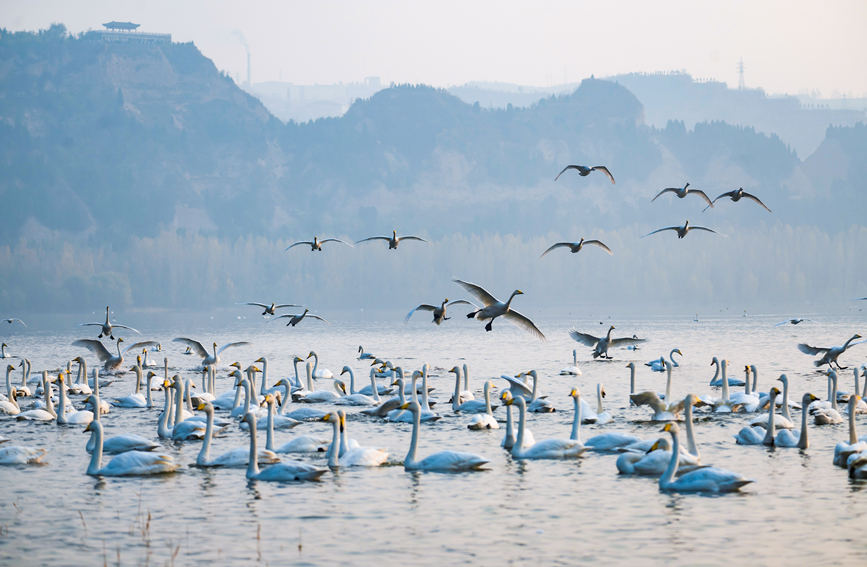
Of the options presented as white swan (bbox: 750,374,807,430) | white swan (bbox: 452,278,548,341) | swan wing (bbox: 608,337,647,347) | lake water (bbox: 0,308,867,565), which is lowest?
lake water (bbox: 0,308,867,565)

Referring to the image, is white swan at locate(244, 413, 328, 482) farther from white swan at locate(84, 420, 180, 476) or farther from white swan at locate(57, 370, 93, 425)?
Result: white swan at locate(57, 370, 93, 425)

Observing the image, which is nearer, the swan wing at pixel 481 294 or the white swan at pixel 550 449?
the white swan at pixel 550 449

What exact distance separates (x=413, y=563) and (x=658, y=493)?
6014 millimetres

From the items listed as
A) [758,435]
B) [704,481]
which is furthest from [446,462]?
[758,435]

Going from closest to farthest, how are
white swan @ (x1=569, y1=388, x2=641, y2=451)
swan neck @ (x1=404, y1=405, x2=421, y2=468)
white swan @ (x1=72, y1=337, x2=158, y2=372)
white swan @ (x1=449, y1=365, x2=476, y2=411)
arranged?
swan neck @ (x1=404, y1=405, x2=421, y2=468)
white swan @ (x1=569, y1=388, x2=641, y2=451)
white swan @ (x1=449, y1=365, x2=476, y2=411)
white swan @ (x1=72, y1=337, x2=158, y2=372)

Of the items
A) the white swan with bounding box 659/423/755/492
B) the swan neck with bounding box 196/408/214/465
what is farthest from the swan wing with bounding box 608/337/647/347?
the swan neck with bounding box 196/408/214/465

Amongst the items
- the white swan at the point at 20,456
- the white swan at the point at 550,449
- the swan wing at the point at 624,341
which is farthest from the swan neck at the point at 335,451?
the swan wing at the point at 624,341

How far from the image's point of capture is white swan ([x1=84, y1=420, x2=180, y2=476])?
2019 centimetres

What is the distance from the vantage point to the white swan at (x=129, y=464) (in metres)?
20.2

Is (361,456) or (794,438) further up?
(794,438)

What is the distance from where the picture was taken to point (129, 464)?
2027cm

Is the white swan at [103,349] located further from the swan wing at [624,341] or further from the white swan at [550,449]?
the white swan at [550,449]

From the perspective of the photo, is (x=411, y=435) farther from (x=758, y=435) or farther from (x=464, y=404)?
(x=758, y=435)

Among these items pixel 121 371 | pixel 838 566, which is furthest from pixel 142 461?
pixel 121 371
